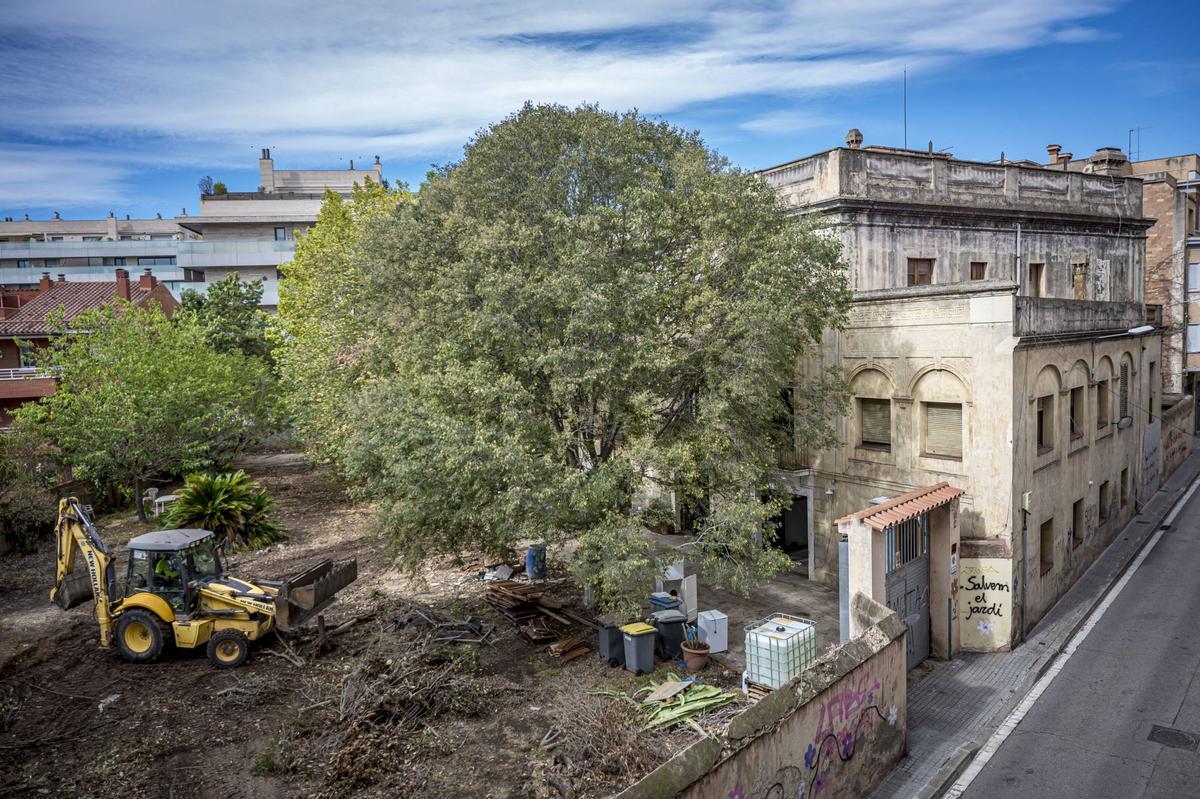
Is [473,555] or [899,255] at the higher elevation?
[899,255]

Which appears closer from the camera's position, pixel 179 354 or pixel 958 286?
pixel 958 286

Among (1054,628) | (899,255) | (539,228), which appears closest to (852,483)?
(1054,628)

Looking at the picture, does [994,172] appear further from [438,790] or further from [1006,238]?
[438,790]

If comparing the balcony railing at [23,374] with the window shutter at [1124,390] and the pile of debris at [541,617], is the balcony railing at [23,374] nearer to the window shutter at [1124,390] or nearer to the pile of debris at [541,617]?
the pile of debris at [541,617]

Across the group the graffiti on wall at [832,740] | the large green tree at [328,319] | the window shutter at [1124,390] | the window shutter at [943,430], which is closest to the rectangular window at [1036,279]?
the window shutter at [1124,390]

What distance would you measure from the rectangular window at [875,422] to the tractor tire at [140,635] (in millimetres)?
16429

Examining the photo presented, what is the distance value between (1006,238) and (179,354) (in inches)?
1180

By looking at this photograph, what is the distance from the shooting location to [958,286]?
56.2 feet

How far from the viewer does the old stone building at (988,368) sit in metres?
16.7

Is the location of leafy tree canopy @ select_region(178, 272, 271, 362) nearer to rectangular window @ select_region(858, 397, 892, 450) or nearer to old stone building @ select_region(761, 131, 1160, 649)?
old stone building @ select_region(761, 131, 1160, 649)

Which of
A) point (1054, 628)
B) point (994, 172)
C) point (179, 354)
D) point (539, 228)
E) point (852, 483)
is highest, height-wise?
point (994, 172)

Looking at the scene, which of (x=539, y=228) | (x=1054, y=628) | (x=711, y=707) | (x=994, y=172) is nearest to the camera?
(x=711, y=707)

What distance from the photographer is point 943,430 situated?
706 inches

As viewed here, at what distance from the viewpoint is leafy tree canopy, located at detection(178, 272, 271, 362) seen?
142 feet
